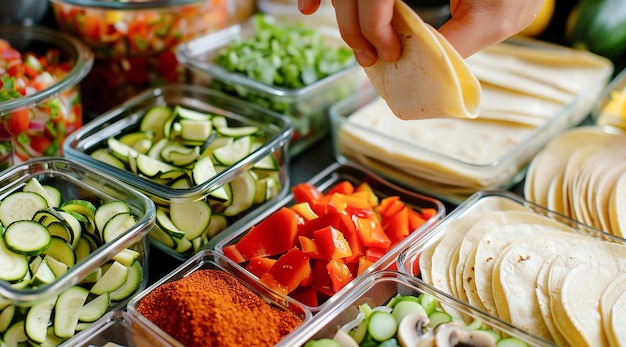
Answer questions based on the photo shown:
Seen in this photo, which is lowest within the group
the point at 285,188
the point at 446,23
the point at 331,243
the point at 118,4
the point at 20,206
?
the point at 285,188

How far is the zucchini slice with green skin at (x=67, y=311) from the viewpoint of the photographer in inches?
51.8

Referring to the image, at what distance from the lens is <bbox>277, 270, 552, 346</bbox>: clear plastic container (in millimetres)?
1278

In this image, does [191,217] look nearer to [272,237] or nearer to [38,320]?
[272,237]

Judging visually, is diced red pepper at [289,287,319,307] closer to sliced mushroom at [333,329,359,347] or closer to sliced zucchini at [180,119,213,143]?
sliced mushroom at [333,329,359,347]

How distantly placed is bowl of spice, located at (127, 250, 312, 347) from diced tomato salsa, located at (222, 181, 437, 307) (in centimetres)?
6

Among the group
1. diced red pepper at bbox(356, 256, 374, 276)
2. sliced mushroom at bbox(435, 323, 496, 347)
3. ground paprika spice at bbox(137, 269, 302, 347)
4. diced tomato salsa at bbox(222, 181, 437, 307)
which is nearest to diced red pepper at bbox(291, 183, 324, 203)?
diced tomato salsa at bbox(222, 181, 437, 307)

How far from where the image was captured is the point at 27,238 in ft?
4.30

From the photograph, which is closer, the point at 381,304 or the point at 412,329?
the point at 412,329

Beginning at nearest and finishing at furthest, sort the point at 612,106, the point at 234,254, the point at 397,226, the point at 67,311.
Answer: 1. the point at 67,311
2. the point at 234,254
3. the point at 397,226
4. the point at 612,106

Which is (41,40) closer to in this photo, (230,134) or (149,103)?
(149,103)

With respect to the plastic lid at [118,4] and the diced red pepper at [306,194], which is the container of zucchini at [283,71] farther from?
the diced red pepper at [306,194]

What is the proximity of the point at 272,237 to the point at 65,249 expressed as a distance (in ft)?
1.49

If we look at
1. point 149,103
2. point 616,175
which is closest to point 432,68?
point 616,175

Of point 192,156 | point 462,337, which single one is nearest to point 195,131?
point 192,156
